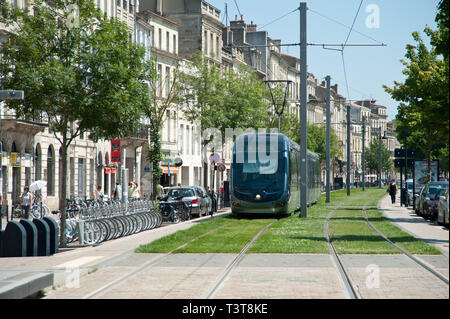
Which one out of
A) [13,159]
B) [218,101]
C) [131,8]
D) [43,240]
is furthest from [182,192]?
[131,8]

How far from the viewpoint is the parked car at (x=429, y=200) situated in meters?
35.6

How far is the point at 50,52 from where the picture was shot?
2262 centimetres

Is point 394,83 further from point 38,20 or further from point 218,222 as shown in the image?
point 38,20

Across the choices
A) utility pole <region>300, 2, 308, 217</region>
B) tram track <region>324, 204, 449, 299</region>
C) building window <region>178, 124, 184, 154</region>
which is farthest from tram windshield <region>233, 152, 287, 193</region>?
building window <region>178, 124, 184, 154</region>

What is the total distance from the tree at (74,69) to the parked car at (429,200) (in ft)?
53.8

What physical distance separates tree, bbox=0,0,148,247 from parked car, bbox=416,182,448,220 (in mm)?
16406

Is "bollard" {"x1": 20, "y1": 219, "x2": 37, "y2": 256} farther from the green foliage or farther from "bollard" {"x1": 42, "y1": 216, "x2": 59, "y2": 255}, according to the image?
the green foliage

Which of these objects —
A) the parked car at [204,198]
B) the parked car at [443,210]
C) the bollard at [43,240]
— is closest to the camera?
the bollard at [43,240]

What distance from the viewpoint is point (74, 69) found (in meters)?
22.8

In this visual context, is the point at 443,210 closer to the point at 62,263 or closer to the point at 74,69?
the point at 74,69

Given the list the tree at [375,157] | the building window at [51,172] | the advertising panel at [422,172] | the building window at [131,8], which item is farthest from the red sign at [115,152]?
the tree at [375,157]

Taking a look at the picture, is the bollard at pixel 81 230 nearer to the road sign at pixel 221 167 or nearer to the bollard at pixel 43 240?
the bollard at pixel 43 240
